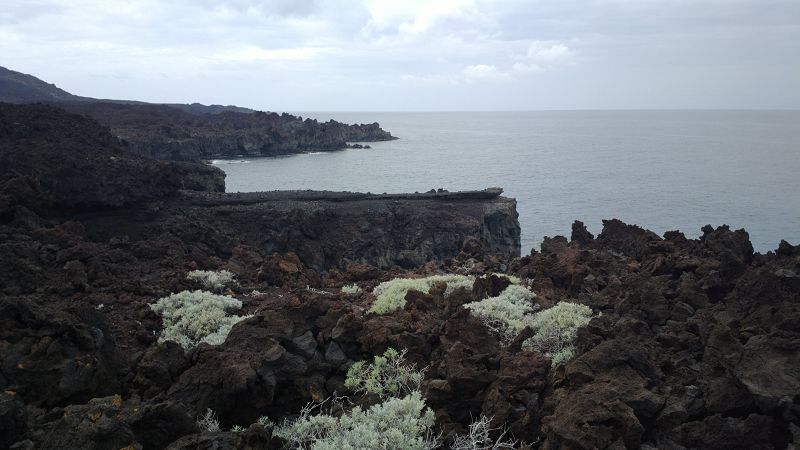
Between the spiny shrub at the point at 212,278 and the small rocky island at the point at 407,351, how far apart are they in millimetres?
81

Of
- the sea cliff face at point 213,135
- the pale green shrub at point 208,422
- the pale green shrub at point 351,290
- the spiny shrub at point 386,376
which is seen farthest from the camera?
the sea cliff face at point 213,135

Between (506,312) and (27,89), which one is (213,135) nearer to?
(27,89)

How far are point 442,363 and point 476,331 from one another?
933 millimetres

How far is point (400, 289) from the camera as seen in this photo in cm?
1156

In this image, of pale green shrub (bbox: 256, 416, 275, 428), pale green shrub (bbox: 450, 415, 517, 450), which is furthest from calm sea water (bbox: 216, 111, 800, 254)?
pale green shrub (bbox: 256, 416, 275, 428)

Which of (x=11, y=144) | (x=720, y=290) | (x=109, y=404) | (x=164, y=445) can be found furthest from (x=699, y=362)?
(x=11, y=144)

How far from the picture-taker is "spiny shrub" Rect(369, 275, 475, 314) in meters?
10.5

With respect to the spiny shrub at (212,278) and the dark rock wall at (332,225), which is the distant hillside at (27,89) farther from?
the spiny shrub at (212,278)

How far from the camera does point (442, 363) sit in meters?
8.05

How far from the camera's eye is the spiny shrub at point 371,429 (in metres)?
6.03

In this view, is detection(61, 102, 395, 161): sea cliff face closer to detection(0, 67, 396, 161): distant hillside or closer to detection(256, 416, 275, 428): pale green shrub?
detection(0, 67, 396, 161): distant hillside

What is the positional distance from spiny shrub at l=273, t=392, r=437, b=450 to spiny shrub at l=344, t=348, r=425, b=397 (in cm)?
84

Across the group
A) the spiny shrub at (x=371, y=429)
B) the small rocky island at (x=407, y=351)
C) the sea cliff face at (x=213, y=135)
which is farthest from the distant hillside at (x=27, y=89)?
the spiny shrub at (x=371, y=429)

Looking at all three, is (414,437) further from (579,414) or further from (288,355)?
(288,355)
